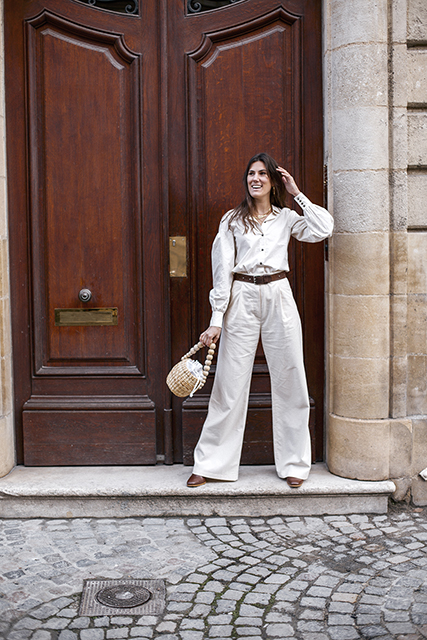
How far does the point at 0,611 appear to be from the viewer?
335cm

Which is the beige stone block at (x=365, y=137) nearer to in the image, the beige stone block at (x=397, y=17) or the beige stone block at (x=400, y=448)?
the beige stone block at (x=397, y=17)

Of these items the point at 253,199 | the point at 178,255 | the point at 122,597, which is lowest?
the point at 122,597

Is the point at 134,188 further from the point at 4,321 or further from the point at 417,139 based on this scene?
the point at 417,139

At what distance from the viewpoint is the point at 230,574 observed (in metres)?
3.70

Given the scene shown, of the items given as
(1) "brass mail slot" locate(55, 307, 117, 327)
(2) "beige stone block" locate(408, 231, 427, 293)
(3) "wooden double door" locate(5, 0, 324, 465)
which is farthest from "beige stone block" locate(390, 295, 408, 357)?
(1) "brass mail slot" locate(55, 307, 117, 327)

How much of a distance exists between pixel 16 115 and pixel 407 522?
11.6 feet

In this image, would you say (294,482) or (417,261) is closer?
(294,482)

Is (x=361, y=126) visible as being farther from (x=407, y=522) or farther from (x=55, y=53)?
(x=407, y=522)

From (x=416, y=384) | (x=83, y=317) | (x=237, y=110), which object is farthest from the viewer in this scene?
(x=83, y=317)

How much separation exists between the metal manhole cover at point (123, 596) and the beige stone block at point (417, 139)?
2.92 m

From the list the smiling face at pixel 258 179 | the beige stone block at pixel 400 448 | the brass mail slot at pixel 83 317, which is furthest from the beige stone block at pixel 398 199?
the brass mail slot at pixel 83 317

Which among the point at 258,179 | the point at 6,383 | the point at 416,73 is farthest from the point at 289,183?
the point at 6,383

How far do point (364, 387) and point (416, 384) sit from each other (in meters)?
0.37

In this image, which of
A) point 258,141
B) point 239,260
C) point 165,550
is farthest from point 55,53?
point 165,550
